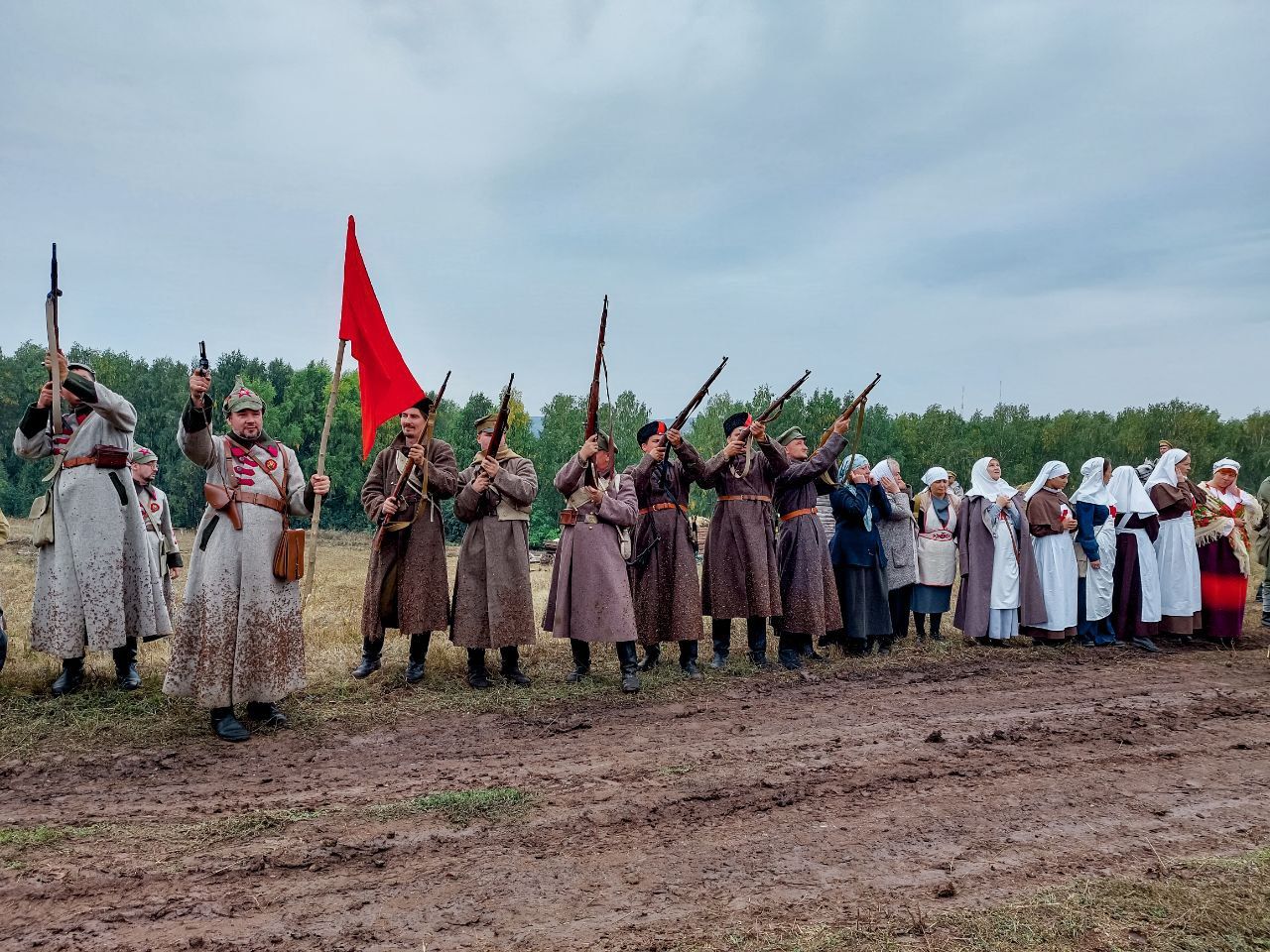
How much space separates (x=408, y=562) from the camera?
22.3 ft

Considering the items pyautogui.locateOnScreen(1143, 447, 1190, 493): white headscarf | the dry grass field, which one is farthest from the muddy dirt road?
pyautogui.locateOnScreen(1143, 447, 1190, 493): white headscarf

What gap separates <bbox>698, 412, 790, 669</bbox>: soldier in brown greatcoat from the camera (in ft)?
24.5

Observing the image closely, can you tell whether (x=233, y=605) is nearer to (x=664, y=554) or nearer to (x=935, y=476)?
(x=664, y=554)

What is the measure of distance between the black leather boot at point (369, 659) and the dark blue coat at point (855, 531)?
4213mm

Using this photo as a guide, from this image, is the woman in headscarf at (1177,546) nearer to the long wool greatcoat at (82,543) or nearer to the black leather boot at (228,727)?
the black leather boot at (228,727)

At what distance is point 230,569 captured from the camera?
17.1ft

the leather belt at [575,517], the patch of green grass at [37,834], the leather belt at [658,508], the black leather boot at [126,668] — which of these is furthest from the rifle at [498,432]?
the patch of green grass at [37,834]

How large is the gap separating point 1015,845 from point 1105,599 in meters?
6.30

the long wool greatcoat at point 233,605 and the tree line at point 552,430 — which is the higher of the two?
the tree line at point 552,430

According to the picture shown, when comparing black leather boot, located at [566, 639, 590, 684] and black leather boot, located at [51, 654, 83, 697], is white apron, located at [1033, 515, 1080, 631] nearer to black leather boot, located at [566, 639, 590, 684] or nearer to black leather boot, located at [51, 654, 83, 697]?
black leather boot, located at [566, 639, 590, 684]

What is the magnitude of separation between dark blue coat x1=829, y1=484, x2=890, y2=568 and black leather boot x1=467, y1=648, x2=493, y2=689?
139 inches

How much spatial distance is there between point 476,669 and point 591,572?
114cm

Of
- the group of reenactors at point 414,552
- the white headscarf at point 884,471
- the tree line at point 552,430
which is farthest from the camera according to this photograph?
the tree line at point 552,430

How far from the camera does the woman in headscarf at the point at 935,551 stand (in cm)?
904
